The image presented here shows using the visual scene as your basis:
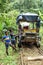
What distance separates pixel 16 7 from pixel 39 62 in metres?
27.4

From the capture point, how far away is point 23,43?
59.6ft

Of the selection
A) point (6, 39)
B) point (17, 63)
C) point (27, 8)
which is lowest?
point (27, 8)

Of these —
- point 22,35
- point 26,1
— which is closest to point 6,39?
point 22,35

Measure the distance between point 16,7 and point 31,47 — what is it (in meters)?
21.7

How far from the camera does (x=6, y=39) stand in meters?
12.9

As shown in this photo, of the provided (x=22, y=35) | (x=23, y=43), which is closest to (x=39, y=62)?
(x=22, y=35)

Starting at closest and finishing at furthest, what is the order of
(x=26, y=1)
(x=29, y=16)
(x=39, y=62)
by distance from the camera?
1. (x=39, y=62)
2. (x=29, y=16)
3. (x=26, y=1)

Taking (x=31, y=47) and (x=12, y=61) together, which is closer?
(x=12, y=61)

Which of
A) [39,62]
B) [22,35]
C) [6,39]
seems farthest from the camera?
[22,35]

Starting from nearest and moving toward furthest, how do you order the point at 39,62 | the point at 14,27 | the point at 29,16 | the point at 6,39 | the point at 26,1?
the point at 39,62
the point at 6,39
the point at 29,16
the point at 14,27
the point at 26,1

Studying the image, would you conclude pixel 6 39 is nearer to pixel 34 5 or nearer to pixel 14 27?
pixel 14 27

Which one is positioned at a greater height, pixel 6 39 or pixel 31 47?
pixel 6 39

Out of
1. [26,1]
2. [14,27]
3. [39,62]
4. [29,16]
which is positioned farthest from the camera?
[26,1]

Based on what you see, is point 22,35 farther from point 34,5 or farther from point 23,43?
point 34,5
